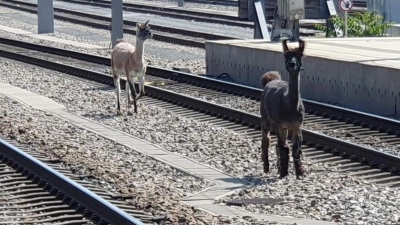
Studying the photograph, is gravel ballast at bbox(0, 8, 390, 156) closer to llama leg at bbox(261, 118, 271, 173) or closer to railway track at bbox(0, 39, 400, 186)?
railway track at bbox(0, 39, 400, 186)

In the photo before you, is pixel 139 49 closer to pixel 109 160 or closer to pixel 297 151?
pixel 109 160

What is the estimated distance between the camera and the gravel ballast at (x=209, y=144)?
1084 centimetres

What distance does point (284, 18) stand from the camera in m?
24.8

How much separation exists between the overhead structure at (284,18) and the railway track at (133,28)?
412 cm

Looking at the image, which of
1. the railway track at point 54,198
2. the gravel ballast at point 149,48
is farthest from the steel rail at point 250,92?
the railway track at point 54,198

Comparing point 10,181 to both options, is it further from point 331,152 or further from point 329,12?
point 329,12

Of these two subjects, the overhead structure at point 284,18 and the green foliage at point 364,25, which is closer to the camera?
the overhead structure at point 284,18

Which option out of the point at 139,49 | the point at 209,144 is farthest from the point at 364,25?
the point at 209,144

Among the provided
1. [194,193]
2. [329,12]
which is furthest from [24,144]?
[329,12]

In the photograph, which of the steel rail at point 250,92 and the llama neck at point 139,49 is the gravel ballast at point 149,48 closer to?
the steel rail at point 250,92

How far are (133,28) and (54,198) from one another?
2689 cm

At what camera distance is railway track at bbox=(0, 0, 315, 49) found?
31984 mm

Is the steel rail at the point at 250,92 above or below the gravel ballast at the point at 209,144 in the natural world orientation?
above

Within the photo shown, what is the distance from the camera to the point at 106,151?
13.9 m
